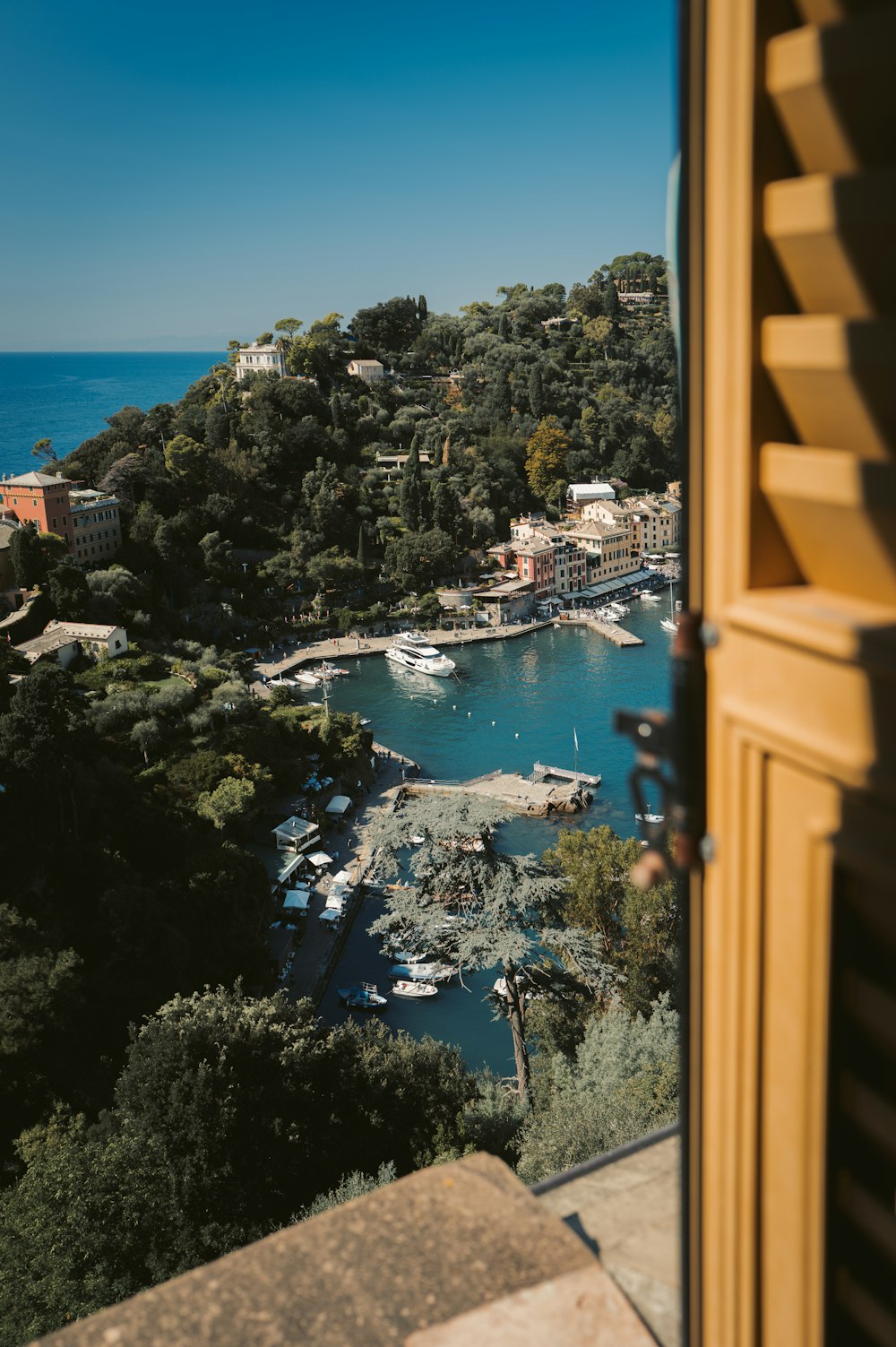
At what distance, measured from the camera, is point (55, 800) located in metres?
10.7

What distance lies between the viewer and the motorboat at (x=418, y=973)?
10.7 metres

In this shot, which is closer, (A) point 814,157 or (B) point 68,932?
(A) point 814,157

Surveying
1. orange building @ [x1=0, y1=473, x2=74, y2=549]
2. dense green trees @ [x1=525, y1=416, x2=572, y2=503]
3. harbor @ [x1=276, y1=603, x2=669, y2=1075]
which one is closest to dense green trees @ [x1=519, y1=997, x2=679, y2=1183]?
harbor @ [x1=276, y1=603, x2=669, y2=1075]

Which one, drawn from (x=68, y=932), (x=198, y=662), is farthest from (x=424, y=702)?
(x=68, y=932)

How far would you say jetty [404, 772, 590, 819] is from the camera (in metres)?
15.7

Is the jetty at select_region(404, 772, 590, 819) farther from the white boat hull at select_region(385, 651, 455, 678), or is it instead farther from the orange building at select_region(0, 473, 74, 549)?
the orange building at select_region(0, 473, 74, 549)

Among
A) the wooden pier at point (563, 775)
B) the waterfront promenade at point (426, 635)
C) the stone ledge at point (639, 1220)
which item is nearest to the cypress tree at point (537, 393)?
the waterfront promenade at point (426, 635)

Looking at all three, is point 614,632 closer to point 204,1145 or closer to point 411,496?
point 411,496

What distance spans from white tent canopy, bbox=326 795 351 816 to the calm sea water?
31.7m

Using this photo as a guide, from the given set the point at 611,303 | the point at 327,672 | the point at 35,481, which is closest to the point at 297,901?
the point at 327,672

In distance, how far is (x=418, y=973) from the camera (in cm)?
1084

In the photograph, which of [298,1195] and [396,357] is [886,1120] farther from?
[396,357]

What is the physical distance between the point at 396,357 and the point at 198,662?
2305 cm

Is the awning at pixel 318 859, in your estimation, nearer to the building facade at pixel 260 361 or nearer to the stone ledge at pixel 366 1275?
the stone ledge at pixel 366 1275
